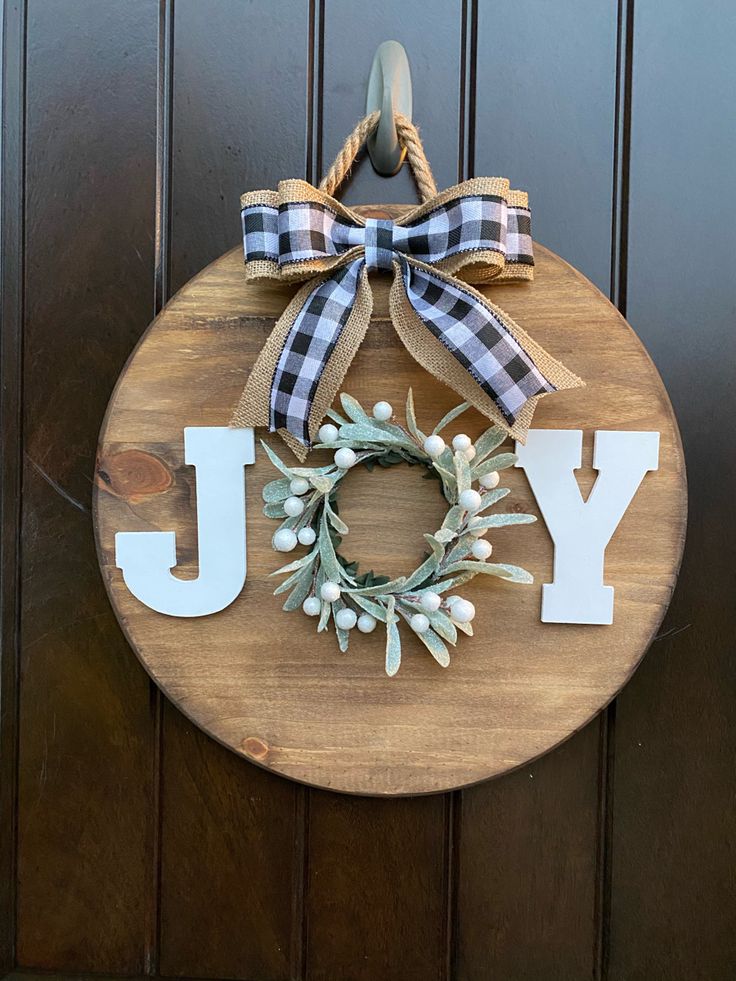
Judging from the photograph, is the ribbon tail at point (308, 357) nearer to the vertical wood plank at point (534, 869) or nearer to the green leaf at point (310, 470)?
the green leaf at point (310, 470)

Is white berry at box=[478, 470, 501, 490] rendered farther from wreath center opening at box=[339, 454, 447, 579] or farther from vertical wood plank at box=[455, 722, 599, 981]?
vertical wood plank at box=[455, 722, 599, 981]

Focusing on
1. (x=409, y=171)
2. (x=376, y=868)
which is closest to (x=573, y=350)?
(x=409, y=171)

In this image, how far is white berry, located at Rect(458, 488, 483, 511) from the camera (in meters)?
0.51

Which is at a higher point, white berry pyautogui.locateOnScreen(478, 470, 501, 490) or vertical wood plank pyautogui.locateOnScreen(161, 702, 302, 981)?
white berry pyautogui.locateOnScreen(478, 470, 501, 490)

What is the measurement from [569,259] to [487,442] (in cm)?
20

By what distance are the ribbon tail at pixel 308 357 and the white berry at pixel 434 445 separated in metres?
0.09

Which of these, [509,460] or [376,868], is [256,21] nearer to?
[509,460]

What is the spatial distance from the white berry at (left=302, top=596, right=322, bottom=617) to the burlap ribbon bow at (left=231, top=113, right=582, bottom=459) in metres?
0.12

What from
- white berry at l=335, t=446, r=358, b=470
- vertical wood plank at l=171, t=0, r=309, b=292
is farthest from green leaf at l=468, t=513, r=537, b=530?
vertical wood plank at l=171, t=0, r=309, b=292

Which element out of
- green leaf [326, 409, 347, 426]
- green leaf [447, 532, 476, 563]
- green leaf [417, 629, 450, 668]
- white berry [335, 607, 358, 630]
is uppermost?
green leaf [326, 409, 347, 426]

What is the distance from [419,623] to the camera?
529mm

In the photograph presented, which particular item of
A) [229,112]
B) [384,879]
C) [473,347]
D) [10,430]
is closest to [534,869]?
[384,879]

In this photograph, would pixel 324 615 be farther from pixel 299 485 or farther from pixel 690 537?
pixel 690 537

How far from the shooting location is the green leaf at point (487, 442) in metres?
0.54
